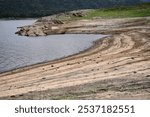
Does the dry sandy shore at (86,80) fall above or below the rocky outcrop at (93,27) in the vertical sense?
below

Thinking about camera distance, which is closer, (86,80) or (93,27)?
(86,80)

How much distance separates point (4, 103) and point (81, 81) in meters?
11.3

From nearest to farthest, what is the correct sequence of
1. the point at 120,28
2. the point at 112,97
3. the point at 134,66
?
the point at 112,97 → the point at 134,66 → the point at 120,28

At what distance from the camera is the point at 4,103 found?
13477 mm

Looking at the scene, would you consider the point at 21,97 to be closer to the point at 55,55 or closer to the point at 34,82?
the point at 34,82

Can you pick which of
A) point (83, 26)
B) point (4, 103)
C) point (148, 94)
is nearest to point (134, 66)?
point (148, 94)

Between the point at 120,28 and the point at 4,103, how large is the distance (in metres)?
62.3

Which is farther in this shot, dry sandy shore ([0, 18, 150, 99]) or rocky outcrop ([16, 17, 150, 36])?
rocky outcrop ([16, 17, 150, 36])

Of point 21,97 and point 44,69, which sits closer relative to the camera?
point 21,97

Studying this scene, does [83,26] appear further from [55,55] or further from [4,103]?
[4,103]

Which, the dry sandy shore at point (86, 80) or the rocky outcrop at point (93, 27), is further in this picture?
the rocky outcrop at point (93, 27)

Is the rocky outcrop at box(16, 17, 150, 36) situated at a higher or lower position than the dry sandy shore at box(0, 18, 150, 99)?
higher

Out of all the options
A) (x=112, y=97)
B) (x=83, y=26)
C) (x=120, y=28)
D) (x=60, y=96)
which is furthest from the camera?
(x=83, y=26)

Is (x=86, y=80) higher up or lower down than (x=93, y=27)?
lower down
